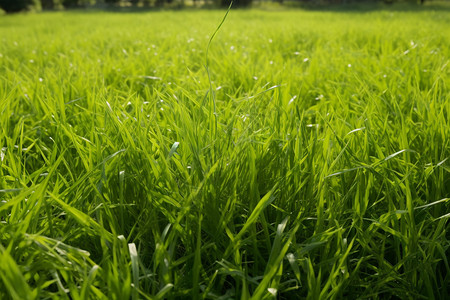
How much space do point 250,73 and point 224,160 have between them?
1.46 metres

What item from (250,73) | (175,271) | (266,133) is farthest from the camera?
(250,73)

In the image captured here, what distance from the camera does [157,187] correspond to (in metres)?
1.00

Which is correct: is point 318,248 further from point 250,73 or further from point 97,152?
point 250,73

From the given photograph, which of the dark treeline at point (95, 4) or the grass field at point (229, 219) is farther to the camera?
the dark treeline at point (95, 4)

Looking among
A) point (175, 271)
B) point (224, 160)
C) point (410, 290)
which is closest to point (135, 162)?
point (224, 160)

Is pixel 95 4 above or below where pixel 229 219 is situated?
above

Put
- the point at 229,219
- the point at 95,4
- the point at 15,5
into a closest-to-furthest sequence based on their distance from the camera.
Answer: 1. the point at 229,219
2. the point at 15,5
3. the point at 95,4

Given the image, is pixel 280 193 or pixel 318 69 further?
pixel 318 69

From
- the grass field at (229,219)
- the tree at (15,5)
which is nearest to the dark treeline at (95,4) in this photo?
the tree at (15,5)

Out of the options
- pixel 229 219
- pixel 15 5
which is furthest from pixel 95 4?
pixel 229 219

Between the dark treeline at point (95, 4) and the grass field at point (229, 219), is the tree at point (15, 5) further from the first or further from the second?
the grass field at point (229, 219)

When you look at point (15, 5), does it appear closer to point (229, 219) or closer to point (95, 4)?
point (95, 4)

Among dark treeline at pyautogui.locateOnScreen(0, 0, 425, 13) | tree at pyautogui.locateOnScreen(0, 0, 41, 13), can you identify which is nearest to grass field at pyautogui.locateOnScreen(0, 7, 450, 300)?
dark treeline at pyautogui.locateOnScreen(0, 0, 425, 13)

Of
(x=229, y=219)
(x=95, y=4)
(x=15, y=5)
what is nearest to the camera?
(x=229, y=219)
